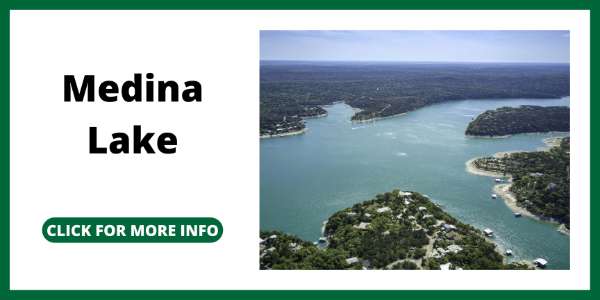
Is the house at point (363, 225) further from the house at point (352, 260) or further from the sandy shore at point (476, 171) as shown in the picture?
the sandy shore at point (476, 171)

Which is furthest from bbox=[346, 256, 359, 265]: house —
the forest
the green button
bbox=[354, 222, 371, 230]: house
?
the forest

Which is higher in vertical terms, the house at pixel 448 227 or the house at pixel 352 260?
the house at pixel 448 227

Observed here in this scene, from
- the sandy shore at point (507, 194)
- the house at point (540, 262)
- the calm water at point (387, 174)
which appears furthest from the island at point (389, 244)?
the sandy shore at point (507, 194)

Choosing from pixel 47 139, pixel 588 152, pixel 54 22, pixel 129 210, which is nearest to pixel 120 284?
pixel 129 210

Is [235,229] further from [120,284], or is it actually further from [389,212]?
[389,212]

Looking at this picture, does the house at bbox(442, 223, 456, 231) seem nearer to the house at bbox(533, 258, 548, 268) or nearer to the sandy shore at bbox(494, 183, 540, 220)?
the house at bbox(533, 258, 548, 268)

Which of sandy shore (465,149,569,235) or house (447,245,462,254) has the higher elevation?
sandy shore (465,149,569,235)
